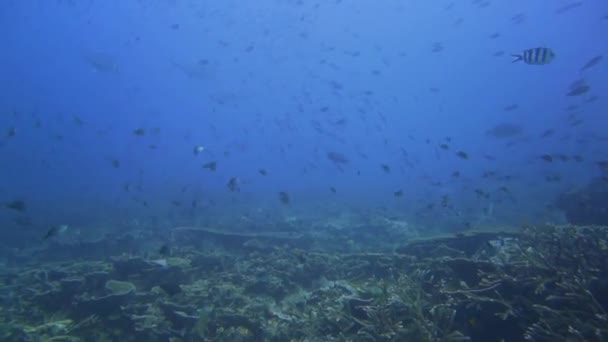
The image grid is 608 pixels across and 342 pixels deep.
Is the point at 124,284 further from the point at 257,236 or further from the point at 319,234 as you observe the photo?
the point at 319,234

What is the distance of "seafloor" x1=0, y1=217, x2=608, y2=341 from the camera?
193 inches

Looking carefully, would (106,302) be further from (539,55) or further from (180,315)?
(539,55)

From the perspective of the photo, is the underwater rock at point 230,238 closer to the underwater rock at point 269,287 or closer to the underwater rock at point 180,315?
the underwater rock at point 269,287

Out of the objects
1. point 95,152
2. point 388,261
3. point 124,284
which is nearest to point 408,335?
point 388,261

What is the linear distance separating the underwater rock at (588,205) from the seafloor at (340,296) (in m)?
5.19

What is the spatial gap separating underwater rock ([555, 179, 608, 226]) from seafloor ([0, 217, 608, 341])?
17.0 ft

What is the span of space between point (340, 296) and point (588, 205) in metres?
10.8

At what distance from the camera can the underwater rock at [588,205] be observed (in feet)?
39.7

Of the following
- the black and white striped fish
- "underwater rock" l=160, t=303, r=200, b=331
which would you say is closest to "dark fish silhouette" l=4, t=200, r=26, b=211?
"underwater rock" l=160, t=303, r=200, b=331

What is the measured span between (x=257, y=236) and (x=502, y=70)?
217056mm

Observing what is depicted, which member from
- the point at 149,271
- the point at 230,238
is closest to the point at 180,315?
the point at 149,271

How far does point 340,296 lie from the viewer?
675 centimetres

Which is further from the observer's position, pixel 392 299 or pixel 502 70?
pixel 502 70

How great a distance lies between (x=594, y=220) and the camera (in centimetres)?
1210
